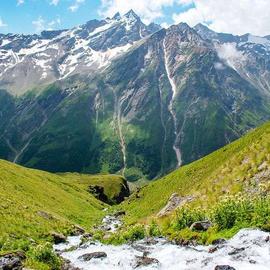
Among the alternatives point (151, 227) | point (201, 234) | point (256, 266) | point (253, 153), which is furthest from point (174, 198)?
point (256, 266)

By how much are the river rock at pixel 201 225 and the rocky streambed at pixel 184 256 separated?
3263 millimetres

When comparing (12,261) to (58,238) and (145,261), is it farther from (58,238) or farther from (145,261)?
(58,238)

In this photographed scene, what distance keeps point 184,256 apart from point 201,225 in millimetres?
9150

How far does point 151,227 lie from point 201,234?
11254 millimetres

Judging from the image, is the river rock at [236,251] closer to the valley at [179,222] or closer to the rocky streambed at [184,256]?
the rocky streambed at [184,256]

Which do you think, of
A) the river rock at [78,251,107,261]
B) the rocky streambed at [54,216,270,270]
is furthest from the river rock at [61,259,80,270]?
the river rock at [78,251,107,261]

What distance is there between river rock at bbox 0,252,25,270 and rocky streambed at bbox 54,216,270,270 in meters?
5.34

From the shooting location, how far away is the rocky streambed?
124 feet

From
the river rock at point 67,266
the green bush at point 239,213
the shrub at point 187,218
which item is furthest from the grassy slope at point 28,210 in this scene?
the green bush at point 239,213

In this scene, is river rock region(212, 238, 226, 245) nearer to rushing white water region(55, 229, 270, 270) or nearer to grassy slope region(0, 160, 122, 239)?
rushing white water region(55, 229, 270, 270)

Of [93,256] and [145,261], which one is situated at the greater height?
[93,256]

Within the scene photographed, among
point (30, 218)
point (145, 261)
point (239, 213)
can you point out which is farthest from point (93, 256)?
point (30, 218)

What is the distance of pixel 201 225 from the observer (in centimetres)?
5175

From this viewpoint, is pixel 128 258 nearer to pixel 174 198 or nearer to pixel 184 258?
pixel 184 258
